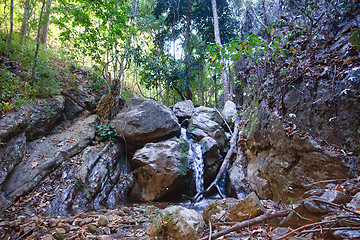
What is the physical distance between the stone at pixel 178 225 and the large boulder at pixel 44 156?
12.2ft

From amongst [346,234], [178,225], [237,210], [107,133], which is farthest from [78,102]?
[346,234]

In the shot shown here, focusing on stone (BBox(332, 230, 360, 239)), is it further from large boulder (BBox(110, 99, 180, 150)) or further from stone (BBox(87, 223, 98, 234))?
large boulder (BBox(110, 99, 180, 150))

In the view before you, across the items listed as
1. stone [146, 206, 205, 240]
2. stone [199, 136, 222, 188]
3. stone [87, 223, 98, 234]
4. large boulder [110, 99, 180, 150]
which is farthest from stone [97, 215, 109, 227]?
stone [199, 136, 222, 188]

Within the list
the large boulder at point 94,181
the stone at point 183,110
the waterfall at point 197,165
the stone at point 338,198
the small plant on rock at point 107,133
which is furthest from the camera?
the stone at point 183,110

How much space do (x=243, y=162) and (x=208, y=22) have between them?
11.3 meters

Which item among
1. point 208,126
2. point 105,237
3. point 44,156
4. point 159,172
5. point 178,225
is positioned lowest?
point 105,237

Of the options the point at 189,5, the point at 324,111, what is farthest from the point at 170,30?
the point at 324,111

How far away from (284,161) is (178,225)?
2842mm

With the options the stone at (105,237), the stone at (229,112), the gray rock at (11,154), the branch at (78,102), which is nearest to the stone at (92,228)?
the stone at (105,237)

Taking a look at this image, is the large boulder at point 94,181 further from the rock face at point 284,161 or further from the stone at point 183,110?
the rock face at point 284,161

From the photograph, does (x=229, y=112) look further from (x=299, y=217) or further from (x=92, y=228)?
(x=92, y=228)

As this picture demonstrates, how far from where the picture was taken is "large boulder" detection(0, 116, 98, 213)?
4.62 meters

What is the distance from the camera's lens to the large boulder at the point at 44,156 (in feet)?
15.1

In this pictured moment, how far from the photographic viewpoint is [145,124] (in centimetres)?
748
